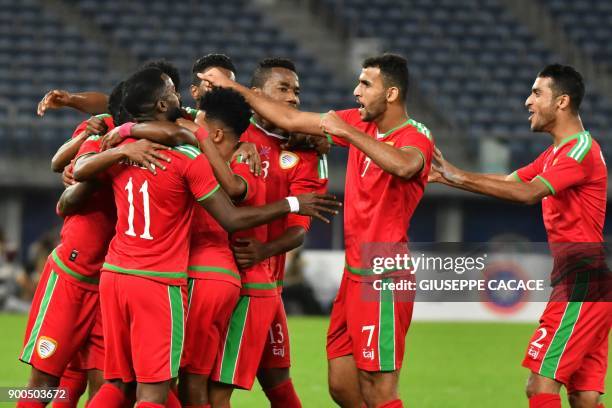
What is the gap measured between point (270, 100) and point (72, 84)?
1507 centimetres

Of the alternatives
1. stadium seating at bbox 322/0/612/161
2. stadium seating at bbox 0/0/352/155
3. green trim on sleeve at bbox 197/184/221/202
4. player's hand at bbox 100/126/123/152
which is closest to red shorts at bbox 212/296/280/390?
green trim on sleeve at bbox 197/184/221/202

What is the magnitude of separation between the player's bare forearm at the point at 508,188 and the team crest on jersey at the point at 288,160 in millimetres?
1032

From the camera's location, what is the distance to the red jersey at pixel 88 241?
621 centimetres

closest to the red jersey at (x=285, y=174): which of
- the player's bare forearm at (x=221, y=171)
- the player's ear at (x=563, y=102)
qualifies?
the player's bare forearm at (x=221, y=171)

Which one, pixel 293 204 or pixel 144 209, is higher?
pixel 293 204

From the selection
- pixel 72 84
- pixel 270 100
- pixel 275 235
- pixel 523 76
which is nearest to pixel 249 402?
pixel 275 235

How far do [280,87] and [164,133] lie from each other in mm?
1289

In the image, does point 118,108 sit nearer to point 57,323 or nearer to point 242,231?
point 242,231

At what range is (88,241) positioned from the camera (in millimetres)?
6215

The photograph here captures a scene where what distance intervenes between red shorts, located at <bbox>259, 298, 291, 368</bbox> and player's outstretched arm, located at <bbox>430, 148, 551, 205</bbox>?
4.28 feet

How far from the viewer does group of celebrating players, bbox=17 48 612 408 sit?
552 centimetres

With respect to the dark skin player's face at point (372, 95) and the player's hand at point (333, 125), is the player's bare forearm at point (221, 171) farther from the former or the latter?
the dark skin player's face at point (372, 95)

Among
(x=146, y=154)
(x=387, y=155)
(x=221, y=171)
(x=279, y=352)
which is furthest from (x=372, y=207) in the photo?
(x=146, y=154)

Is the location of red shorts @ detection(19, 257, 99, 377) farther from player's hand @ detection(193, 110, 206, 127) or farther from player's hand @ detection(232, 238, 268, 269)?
player's hand @ detection(193, 110, 206, 127)
